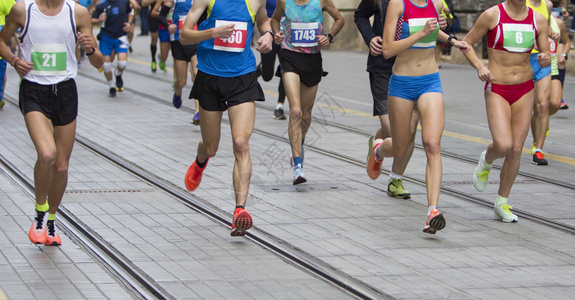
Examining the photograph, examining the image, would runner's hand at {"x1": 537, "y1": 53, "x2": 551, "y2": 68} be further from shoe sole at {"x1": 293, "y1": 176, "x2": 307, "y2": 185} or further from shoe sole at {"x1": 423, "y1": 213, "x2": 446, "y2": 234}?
shoe sole at {"x1": 293, "y1": 176, "x2": 307, "y2": 185}

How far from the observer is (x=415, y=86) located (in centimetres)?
740

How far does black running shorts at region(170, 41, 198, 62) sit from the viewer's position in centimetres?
1340

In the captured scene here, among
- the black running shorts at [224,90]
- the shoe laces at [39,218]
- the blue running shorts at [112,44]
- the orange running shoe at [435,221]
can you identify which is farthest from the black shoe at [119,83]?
the orange running shoe at [435,221]

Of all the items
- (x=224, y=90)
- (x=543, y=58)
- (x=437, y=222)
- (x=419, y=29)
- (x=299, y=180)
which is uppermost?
(x=419, y=29)

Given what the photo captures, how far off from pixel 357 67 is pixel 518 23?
50.3ft

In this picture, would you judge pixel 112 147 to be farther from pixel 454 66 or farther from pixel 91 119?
pixel 454 66

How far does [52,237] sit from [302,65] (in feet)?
11.4

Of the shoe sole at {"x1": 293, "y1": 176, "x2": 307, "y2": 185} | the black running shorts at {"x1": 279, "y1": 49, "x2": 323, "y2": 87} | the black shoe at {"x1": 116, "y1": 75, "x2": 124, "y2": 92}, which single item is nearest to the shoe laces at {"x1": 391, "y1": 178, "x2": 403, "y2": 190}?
the shoe sole at {"x1": 293, "y1": 176, "x2": 307, "y2": 185}

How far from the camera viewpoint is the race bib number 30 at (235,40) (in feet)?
23.0

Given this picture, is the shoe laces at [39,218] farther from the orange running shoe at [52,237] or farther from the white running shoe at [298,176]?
the white running shoe at [298,176]

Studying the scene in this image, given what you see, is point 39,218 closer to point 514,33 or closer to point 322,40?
point 322,40

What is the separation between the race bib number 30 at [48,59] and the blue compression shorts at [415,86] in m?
2.59

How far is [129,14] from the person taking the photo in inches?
730

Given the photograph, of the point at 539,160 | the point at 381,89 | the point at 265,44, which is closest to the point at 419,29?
the point at 265,44
